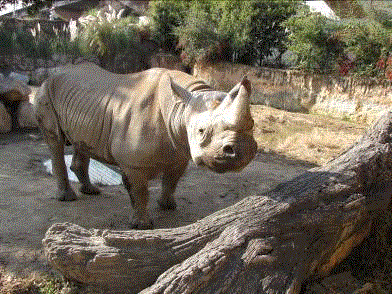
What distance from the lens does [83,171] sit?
216 inches

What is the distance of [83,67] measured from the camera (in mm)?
5121

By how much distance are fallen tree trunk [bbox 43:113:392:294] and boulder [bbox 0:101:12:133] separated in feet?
19.2

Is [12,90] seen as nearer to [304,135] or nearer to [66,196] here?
[66,196]

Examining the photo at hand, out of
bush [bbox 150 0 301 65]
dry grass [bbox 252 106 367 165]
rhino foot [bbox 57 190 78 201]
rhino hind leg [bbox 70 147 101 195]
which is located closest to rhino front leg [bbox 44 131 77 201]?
rhino foot [bbox 57 190 78 201]

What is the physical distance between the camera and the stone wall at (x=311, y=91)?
425 inches

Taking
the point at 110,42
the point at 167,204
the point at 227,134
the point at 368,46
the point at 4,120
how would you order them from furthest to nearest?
1. the point at 110,42
2. the point at 368,46
3. the point at 4,120
4. the point at 167,204
5. the point at 227,134

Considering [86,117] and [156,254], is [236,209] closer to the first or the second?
[156,254]

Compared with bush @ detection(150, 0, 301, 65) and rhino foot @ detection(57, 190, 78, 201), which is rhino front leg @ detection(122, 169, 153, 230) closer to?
rhino foot @ detection(57, 190, 78, 201)

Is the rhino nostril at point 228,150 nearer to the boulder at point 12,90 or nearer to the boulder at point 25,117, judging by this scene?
the boulder at point 25,117

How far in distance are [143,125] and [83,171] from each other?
1.76m

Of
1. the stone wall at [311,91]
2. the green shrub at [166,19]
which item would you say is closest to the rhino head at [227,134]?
the stone wall at [311,91]

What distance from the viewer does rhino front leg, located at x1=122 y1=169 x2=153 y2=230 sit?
4.16m

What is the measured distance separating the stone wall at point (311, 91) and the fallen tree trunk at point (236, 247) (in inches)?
299

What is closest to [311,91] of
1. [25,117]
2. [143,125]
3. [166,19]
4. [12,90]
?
[166,19]
